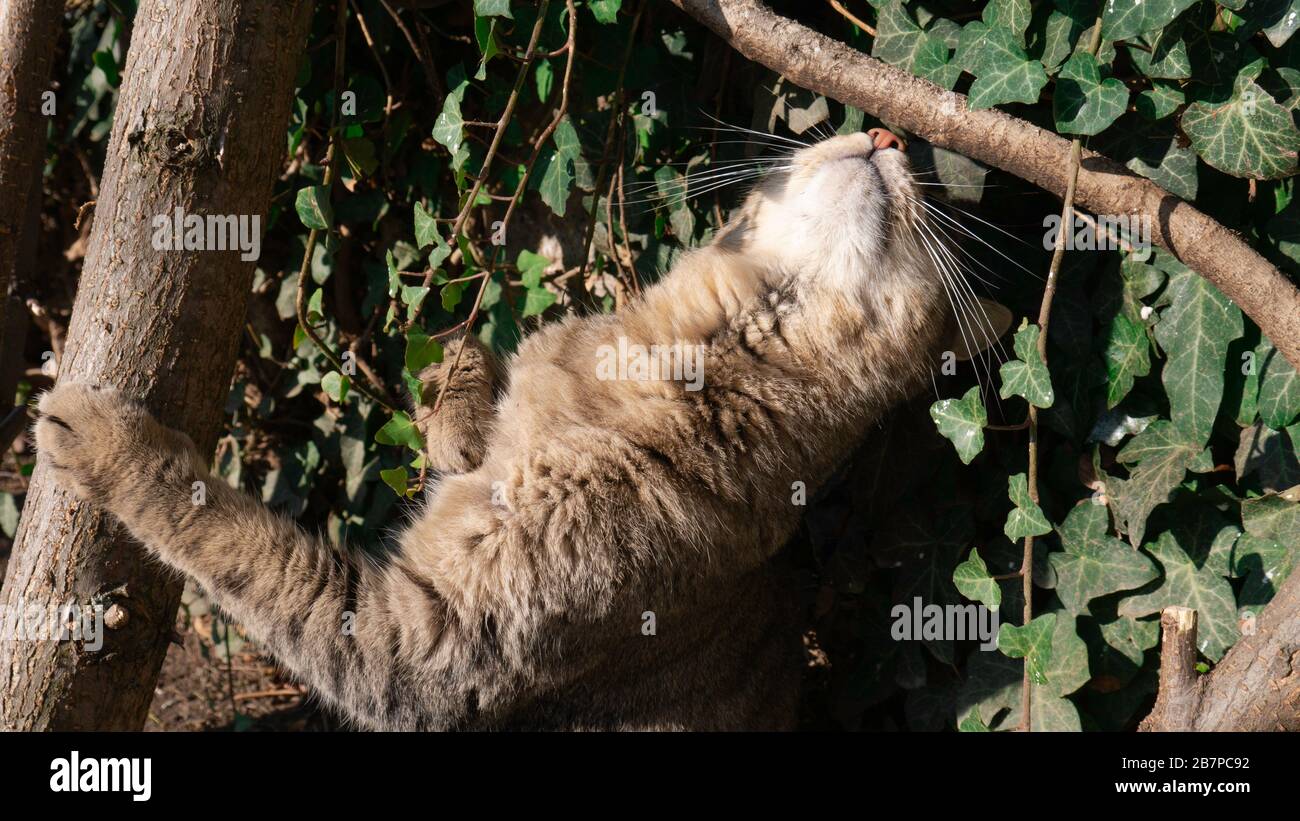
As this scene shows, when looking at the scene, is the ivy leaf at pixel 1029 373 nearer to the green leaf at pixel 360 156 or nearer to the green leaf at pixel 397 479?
the green leaf at pixel 397 479

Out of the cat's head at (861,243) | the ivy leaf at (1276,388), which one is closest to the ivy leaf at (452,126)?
the cat's head at (861,243)

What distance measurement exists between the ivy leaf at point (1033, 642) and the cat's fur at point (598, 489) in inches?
26.9

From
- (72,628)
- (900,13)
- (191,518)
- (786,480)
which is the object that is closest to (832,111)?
(900,13)

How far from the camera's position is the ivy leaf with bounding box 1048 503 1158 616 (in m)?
2.95

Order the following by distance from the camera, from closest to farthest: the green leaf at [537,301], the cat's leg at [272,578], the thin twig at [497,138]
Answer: the cat's leg at [272,578], the thin twig at [497,138], the green leaf at [537,301]

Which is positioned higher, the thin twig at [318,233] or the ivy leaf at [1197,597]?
the thin twig at [318,233]

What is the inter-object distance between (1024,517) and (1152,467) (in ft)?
1.43

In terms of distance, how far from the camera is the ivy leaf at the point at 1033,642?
2.81 m

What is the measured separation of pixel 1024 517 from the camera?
276cm

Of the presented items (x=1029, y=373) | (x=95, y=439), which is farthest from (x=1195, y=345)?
(x=95, y=439)

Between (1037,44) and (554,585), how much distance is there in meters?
1.91

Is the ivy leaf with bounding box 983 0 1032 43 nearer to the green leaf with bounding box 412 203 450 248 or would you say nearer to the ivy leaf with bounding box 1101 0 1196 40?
the ivy leaf with bounding box 1101 0 1196 40

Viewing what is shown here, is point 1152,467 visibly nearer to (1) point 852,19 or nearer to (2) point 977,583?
(2) point 977,583
